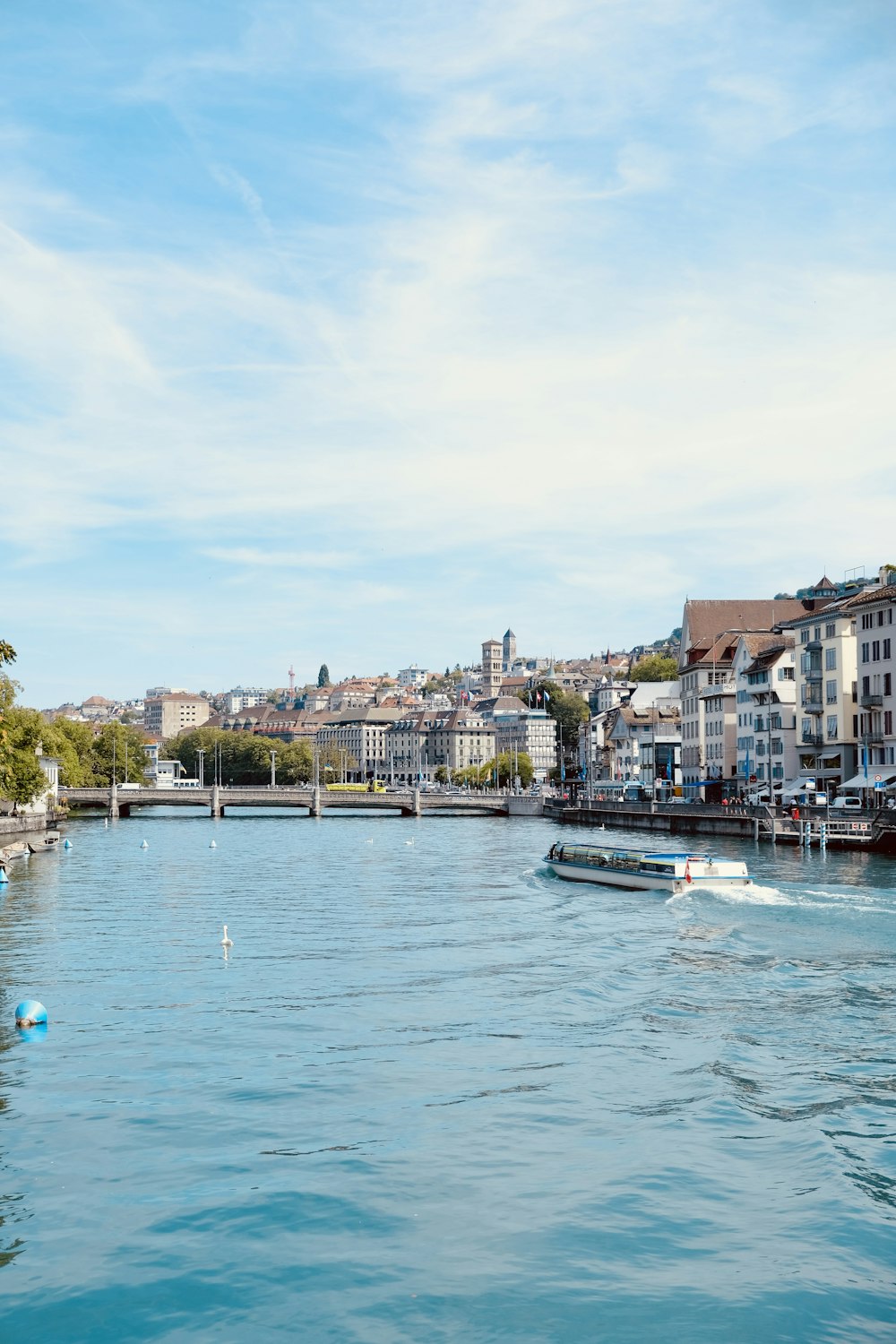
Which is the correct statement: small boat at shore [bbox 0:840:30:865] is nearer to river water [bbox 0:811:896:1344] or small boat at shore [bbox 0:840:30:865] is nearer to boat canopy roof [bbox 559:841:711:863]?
boat canopy roof [bbox 559:841:711:863]

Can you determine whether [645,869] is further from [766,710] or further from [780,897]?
[766,710]

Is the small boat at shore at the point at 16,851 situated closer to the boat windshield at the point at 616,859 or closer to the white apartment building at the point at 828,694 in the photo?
the boat windshield at the point at 616,859

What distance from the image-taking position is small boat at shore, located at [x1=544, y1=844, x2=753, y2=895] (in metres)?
55.4

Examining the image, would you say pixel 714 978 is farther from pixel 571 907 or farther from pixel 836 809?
pixel 836 809

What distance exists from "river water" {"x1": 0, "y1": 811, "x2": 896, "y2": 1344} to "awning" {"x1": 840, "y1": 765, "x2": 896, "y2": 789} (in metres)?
44.5

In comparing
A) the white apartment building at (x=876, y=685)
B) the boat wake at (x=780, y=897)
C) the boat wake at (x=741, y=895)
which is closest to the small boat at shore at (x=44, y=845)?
the boat wake at (x=741, y=895)

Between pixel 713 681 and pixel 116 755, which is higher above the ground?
pixel 713 681

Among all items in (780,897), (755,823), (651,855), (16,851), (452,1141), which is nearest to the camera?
(452,1141)

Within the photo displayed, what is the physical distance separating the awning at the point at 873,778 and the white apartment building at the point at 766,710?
1697cm

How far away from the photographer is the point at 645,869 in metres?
59.8

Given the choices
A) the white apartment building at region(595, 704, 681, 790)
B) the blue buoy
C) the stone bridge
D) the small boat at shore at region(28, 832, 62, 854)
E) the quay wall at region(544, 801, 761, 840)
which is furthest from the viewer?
the white apartment building at region(595, 704, 681, 790)

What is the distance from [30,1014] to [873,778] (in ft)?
219

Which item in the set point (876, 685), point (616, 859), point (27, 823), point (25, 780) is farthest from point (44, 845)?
point (876, 685)

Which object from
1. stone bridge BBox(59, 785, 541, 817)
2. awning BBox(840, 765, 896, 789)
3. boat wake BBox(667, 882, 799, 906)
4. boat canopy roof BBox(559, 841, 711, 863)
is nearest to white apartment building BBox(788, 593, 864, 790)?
awning BBox(840, 765, 896, 789)
